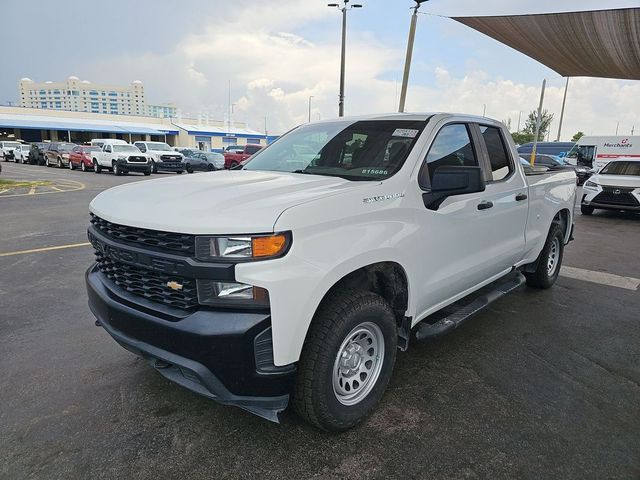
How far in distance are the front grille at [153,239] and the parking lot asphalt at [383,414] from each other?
3.61 ft

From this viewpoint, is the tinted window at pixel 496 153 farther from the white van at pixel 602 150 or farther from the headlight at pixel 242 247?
the white van at pixel 602 150

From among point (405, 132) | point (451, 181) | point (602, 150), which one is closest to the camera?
point (451, 181)

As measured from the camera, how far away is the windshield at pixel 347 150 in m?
3.04

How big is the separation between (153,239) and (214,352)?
2.21 feet

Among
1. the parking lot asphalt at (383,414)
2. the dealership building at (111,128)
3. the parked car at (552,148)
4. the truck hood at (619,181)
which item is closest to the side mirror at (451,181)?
the parking lot asphalt at (383,414)

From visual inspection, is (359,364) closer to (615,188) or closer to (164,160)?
(615,188)

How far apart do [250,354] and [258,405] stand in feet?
0.99

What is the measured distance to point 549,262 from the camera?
17.3ft

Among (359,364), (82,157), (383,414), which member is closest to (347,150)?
(359,364)

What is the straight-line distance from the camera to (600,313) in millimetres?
4609

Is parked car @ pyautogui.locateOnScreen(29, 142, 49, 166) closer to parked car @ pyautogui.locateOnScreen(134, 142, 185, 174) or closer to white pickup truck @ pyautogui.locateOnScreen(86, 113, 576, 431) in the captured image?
parked car @ pyautogui.locateOnScreen(134, 142, 185, 174)

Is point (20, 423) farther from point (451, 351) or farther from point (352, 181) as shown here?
point (451, 351)

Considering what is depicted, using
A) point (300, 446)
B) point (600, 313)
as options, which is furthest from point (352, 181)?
point (600, 313)

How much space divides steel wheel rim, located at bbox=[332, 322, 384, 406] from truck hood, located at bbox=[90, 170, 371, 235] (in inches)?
32.2
